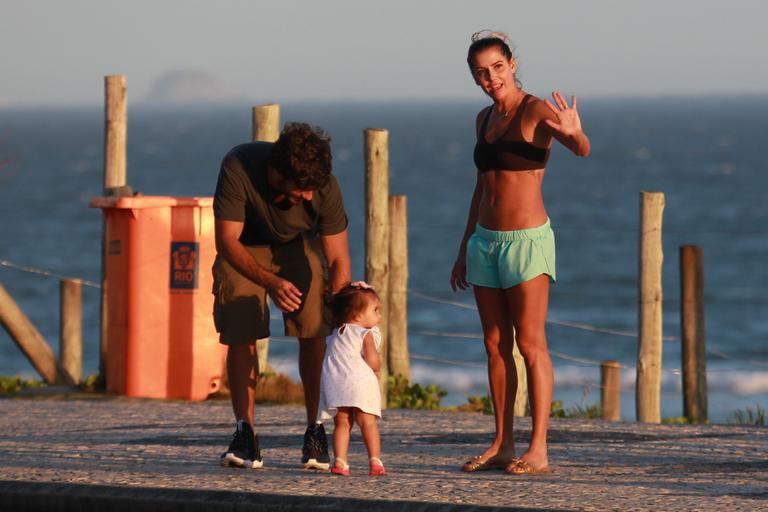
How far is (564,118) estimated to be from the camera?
6.89 metres

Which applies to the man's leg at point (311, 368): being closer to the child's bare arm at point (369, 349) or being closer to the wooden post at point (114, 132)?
the child's bare arm at point (369, 349)

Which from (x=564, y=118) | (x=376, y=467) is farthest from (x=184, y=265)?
(x=564, y=118)

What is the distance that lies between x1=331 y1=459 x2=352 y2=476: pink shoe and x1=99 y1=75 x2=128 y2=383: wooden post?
191 inches

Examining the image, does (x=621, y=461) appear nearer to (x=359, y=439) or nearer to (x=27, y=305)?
(x=359, y=439)

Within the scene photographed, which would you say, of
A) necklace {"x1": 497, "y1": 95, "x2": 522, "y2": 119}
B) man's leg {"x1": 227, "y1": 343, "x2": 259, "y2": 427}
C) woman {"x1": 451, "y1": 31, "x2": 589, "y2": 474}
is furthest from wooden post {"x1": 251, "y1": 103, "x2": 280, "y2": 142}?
necklace {"x1": 497, "y1": 95, "x2": 522, "y2": 119}

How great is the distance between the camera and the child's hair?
7.16 m

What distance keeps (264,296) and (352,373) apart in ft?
2.13

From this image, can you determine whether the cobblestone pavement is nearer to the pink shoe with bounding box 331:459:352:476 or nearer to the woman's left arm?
the pink shoe with bounding box 331:459:352:476

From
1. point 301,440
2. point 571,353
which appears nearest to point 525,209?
point 301,440

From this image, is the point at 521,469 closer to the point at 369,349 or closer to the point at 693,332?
the point at 369,349

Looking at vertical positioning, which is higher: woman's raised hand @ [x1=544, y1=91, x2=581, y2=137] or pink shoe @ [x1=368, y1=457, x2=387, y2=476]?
woman's raised hand @ [x1=544, y1=91, x2=581, y2=137]

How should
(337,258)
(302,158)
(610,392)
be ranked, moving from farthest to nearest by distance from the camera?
(610,392), (337,258), (302,158)

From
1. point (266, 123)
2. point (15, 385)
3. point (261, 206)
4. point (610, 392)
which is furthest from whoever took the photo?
point (610, 392)

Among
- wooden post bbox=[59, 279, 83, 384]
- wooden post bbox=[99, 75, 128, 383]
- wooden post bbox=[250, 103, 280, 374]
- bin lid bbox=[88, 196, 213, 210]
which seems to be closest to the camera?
bin lid bbox=[88, 196, 213, 210]
